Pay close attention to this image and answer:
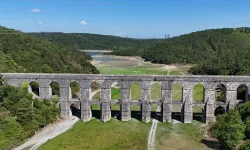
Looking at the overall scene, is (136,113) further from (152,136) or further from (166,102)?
(152,136)

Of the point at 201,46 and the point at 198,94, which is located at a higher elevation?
the point at 201,46

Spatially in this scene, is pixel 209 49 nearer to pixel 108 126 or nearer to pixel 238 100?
pixel 238 100

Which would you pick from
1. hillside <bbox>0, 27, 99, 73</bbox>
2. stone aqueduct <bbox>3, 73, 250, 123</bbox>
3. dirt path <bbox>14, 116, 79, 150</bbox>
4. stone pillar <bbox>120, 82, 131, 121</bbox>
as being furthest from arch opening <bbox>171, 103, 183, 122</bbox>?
hillside <bbox>0, 27, 99, 73</bbox>

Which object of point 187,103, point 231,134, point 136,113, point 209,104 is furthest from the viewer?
point 136,113

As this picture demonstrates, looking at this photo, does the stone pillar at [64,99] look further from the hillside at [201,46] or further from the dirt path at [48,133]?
the hillside at [201,46]

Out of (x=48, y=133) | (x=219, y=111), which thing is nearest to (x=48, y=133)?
(x=48, y=133)

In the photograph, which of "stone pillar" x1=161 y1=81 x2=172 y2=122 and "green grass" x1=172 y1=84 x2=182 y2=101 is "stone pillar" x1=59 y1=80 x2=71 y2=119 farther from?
"green grass" x1=172 y1=84 x2=182 y2=101

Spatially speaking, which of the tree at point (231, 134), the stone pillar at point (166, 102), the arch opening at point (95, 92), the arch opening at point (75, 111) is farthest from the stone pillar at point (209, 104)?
the arch opening at point (95, 92)
